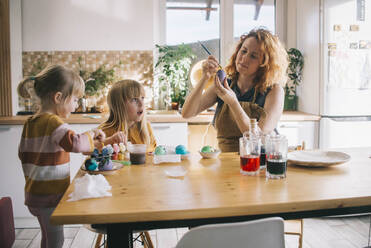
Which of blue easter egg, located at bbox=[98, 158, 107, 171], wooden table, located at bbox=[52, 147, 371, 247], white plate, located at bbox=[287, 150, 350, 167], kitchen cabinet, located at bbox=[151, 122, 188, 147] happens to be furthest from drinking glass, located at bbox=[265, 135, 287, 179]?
kitchen cabinet, located at bbox=[151, 122, 188, 147]

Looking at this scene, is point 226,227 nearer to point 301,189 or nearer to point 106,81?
point 301,189

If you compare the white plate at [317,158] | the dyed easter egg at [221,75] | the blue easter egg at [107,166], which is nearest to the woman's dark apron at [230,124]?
the dyed easter egg at [221,75]

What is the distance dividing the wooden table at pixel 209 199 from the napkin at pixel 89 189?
29 mm

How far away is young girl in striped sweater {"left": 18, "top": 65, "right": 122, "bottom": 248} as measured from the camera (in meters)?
1.60

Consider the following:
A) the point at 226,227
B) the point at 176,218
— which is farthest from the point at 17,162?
the point at 226,227

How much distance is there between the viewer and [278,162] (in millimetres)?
1396

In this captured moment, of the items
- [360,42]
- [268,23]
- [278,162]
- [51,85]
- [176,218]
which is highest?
[268,23]

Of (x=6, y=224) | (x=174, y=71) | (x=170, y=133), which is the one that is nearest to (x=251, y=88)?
(x=170, y=133)

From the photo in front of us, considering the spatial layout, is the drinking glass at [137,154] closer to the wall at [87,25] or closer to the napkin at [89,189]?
the napkin at [89,189]

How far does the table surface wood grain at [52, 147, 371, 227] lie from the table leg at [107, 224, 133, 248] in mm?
54

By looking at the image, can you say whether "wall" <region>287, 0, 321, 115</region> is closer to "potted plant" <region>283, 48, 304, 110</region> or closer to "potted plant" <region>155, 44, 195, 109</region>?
"potted plant" <region>283, 48, 304, 110</region>

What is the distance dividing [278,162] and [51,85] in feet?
3.57

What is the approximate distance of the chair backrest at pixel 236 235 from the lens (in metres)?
0.92

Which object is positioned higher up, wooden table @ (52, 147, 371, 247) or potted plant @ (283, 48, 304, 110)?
potted plant @ (283, 48, 304, 110)
